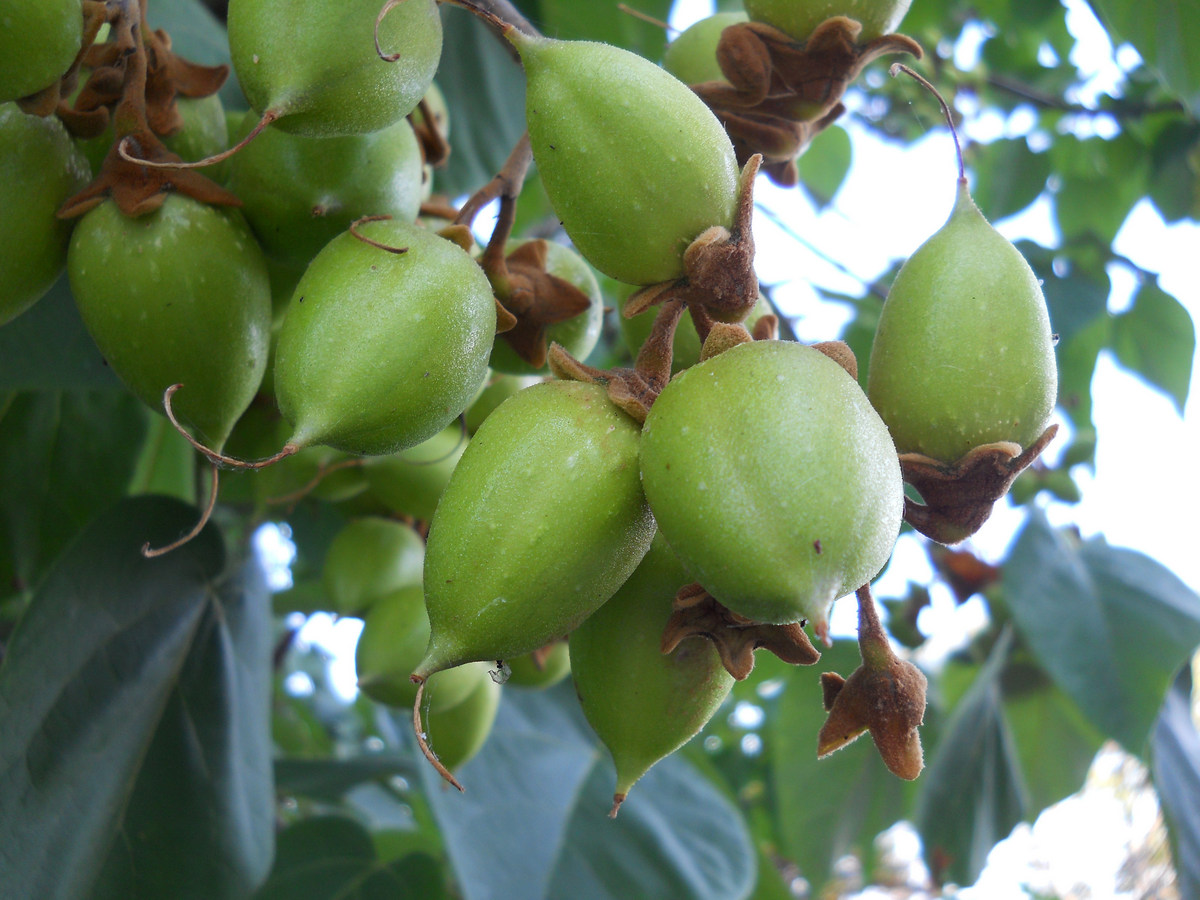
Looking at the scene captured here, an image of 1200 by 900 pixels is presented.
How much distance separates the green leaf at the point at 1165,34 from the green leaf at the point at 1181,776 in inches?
42.7

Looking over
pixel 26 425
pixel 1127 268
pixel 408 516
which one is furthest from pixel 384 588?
pixel 1127 268

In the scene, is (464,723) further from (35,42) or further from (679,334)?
(35,42)

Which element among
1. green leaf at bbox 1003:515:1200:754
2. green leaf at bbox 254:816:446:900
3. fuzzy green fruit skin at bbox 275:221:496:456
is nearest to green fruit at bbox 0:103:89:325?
fuzzy green fruit skin at bbox 275:221:496:456

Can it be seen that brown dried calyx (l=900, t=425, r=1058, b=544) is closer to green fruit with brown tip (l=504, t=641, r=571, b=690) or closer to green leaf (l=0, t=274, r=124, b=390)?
green fruit with brown tip (l=504, t=641, r=571, b=690)

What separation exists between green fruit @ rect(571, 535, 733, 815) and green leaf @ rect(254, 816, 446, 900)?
106 centimetres

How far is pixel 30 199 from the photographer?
0.77 metres

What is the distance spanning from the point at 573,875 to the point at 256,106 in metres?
1.16

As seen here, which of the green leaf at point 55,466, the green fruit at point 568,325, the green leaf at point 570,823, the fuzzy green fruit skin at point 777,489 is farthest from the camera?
the green leaf at point 570,823

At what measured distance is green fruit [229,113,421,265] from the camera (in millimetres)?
795

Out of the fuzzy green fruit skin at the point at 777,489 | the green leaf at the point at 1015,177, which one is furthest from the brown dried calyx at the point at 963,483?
the green leaf at the point at 1015,177

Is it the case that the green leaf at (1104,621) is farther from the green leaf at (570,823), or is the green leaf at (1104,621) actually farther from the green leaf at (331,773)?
the green leaf at (331,773)

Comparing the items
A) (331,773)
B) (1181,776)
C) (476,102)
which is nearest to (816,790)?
(1181,776)

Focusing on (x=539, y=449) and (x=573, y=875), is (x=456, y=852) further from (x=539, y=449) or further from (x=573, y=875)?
(x=539, y=449)

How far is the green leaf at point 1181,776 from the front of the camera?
1.88m
